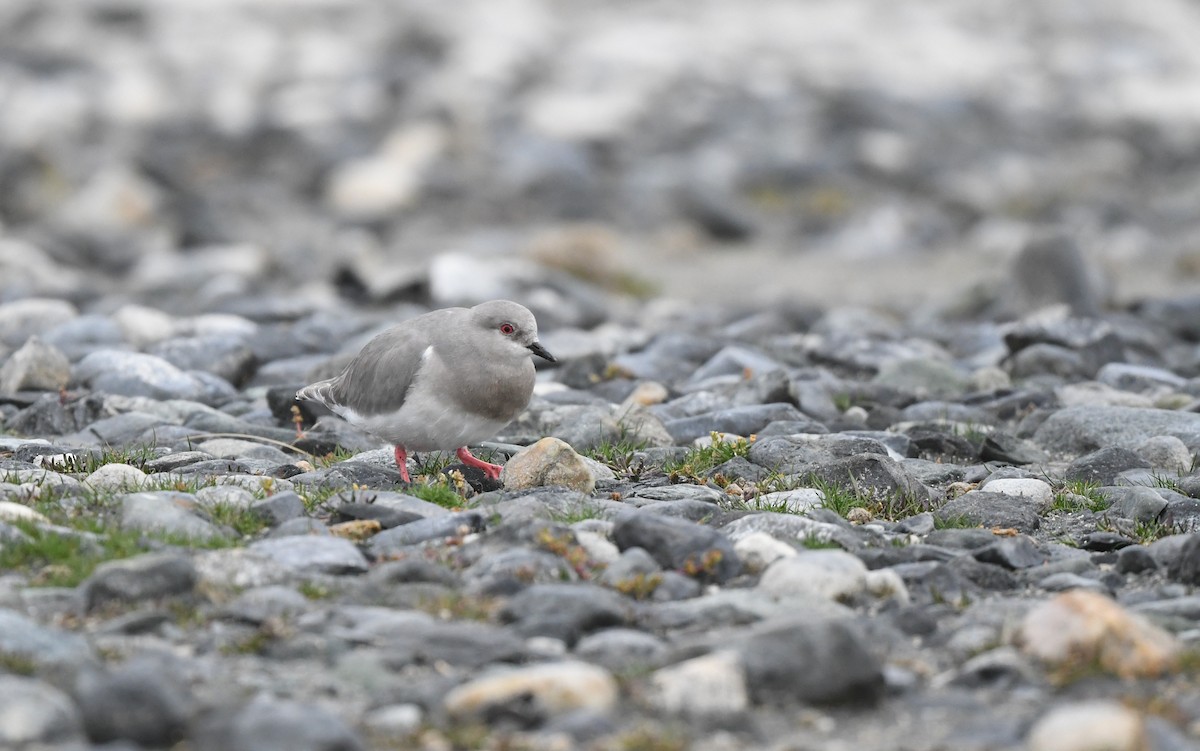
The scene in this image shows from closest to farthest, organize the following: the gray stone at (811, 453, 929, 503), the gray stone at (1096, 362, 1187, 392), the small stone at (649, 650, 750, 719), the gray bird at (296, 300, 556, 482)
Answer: the small stone at (649, 650, 750, 719) → the gray stone at (811, 453, 929, 503) → the gray bird at (296, 300, 556, 482) → the gray stone at (1096, 362, 1187, 392)

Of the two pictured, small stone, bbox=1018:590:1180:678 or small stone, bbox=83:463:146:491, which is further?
small stone, bbox=83:463:146:491

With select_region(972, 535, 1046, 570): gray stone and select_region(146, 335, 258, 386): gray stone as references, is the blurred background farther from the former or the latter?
select_region(972, 535, 1046, 570): gray stone

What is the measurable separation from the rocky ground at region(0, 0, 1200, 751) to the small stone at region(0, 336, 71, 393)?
0.13 ft

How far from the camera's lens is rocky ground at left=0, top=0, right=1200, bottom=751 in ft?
15.8

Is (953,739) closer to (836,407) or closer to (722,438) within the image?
(722,438)

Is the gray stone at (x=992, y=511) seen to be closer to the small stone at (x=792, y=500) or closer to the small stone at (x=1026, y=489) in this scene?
the small stone at (x=1026, y=489)

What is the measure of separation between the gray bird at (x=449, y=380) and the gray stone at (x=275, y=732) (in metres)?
3.16

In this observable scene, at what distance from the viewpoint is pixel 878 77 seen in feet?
94.5

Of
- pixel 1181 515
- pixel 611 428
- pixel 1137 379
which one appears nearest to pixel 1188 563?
pixel 1181 515

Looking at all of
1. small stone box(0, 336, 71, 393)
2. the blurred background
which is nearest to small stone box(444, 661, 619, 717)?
small stone box(0, 336, 71, 393)

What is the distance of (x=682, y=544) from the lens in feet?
20.0

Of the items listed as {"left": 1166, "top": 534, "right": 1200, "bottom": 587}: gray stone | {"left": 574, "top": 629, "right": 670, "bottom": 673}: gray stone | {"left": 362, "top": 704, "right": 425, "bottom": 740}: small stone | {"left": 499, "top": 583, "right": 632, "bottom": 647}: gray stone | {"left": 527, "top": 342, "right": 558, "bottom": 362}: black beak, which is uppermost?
{"left": 527, "top": 342, "right": 558, "bottom": 362}: black beak

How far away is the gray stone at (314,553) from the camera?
5.90m

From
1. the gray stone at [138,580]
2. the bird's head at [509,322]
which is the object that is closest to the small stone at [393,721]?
the gray stone at [138,580]
